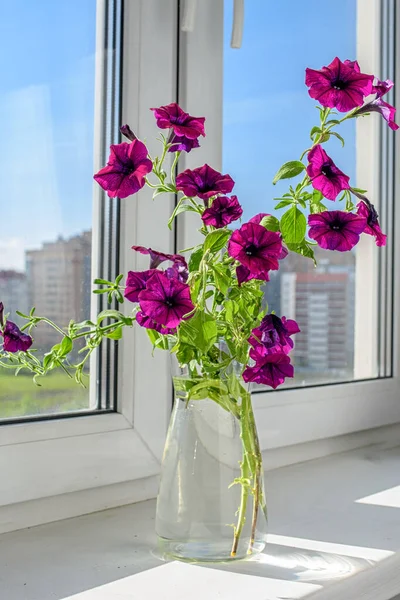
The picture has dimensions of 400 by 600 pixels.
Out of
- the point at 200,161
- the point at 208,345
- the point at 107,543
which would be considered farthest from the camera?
the point at 200,161

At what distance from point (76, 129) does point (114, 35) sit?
15 centimetres

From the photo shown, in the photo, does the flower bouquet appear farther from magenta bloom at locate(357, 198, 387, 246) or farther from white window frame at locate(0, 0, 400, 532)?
white window frame at locate(0, 0, 400, 532)

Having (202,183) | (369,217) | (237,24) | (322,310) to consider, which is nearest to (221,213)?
(202,183)

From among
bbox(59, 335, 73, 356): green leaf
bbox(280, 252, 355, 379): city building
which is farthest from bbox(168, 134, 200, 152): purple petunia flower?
bbox(280, 252, 355, 379): city building

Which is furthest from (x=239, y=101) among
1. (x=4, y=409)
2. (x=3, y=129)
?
(x=4, y=409)

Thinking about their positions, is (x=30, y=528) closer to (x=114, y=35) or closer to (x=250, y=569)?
(x=250, y=569)

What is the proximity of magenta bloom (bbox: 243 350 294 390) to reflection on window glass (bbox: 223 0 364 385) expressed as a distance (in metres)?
0.55

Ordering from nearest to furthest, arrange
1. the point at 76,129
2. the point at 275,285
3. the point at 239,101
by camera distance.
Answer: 1. the point at 76,129
2. the point at 239,101
3. the point at 275,285

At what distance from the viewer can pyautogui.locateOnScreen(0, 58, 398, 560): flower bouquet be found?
789mm

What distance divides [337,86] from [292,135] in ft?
2.12

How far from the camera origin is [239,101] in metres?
1.32

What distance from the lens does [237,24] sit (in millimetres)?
1178

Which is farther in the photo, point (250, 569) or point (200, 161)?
point (200, 161)

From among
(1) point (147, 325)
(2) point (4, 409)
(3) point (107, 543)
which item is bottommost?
(3) point (107, 543)
